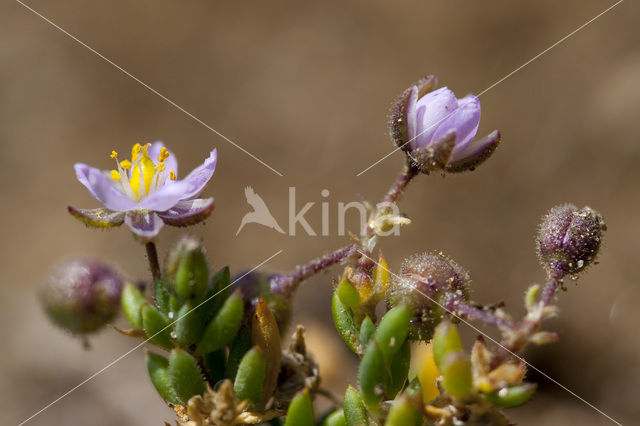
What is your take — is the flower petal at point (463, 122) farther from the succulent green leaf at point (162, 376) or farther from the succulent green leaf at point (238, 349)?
the succulent green leaf at point (162, 376)

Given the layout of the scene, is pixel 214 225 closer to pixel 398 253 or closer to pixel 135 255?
pixel 135 255

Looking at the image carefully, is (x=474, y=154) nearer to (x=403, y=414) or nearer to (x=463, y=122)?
(x=463, y=122)

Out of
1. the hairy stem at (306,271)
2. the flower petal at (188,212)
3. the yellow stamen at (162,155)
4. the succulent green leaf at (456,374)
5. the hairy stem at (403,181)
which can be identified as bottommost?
the succulent green leaf at (456,374)

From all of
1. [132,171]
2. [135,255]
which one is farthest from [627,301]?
[135,255]
